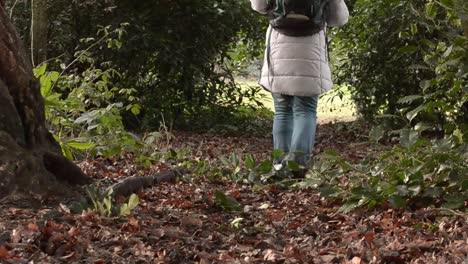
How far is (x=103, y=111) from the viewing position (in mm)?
6297

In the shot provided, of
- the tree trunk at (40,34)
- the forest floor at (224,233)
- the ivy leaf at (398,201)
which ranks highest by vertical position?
the tree trunk at (40,34)

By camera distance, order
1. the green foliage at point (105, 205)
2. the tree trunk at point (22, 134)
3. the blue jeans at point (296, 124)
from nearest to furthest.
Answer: the green foliage at point (105, 205) → the tree trunk at point (22, 134) → the blue jeans at point (296, 124)

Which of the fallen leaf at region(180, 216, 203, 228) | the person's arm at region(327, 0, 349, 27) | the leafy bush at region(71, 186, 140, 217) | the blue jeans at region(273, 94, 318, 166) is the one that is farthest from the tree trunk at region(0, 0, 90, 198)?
the person's arm at region(327, 0, 349, 27)

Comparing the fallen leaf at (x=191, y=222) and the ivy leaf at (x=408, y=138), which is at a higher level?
the ivy leaf at (x=408, y=138)

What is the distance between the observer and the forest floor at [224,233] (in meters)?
3.08

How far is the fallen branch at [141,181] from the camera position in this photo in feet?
14.1

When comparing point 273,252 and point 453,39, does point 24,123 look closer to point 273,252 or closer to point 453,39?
point 273,252

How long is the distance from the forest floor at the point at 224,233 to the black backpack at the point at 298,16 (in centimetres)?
145

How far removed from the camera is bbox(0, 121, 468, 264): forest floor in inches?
121

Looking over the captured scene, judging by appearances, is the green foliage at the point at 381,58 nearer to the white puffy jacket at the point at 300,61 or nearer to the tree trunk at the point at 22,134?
the white puffy jacket at the point at 300,61

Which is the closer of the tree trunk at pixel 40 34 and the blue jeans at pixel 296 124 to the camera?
the blue jeans at pixel 296 124

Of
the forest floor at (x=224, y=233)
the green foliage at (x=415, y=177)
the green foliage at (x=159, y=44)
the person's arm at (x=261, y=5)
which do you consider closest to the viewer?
the forest floor at (x=224, y=233)

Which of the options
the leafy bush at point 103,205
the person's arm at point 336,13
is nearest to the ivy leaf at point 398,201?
the leafy bush at point 103,205

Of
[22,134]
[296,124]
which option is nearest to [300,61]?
[296,124]
